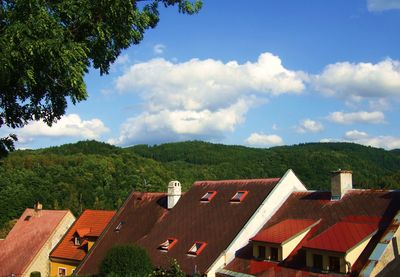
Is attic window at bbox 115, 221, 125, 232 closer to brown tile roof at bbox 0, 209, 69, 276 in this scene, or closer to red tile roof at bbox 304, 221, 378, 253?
brown tile roof at bbox 0, 209, 69, 276

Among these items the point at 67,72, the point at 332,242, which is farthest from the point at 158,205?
the point at 67,72

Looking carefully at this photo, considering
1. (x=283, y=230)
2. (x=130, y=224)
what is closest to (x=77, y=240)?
(x=130, y=224)

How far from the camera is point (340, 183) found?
2170 cm

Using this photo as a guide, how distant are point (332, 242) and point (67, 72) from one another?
12140mm

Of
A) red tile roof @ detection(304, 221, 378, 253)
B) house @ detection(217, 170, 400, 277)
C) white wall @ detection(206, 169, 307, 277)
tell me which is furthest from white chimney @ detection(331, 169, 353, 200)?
white wall @ detection(206, 169, 307, 277)

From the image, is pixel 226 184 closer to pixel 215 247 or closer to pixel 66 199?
pixel 215 247

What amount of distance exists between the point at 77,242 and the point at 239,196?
49.2 feet

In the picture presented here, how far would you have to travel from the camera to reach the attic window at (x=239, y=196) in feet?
84.1

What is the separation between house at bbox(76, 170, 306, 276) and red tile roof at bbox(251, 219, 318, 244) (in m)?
1.67

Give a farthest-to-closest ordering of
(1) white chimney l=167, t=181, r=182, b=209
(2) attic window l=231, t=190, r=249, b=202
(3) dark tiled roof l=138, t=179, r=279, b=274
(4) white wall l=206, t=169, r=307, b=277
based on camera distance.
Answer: (1) white chimney l=167, t=181, r=182, b=209, (2) attic window l=231, t=190, r=249, b=202, (3) dark tiled roof l=138, t=179, r=279, b=274, (4) white wall l=206, t=169, r=307, b=277

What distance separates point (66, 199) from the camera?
260 ft

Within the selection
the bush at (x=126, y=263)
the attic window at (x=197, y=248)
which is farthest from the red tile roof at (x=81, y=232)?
the bush at (x=126, y=263)

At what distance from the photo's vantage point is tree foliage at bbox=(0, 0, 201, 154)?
948 centimetres

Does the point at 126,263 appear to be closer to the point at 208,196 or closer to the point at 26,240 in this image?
the point at 208,196
